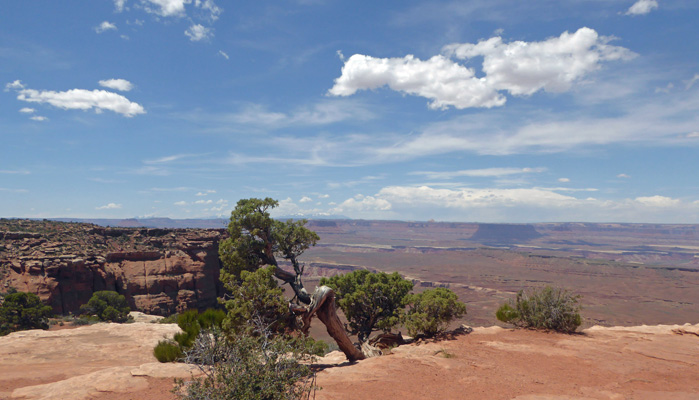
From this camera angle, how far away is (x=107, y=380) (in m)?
11.3

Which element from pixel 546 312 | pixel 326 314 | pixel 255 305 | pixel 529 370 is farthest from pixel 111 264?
pixel 529 370

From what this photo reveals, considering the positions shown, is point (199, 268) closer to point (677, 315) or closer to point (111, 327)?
point (111, 327)

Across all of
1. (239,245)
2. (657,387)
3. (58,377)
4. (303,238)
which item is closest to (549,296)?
(657,387)

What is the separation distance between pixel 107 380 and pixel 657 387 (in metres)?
17.8

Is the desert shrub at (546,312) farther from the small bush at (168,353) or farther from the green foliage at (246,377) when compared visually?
the small bush at (168,353)

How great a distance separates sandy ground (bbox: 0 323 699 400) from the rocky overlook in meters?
32.9

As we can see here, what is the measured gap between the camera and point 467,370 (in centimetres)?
1254

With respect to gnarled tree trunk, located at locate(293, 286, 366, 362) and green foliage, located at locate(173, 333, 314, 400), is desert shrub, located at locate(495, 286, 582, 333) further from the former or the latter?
green foliage, located at locate(173, 333, 314, 400)

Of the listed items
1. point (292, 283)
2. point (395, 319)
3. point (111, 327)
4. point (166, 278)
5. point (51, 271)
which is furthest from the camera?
point (166, 278)

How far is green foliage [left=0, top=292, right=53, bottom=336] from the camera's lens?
30.8 metres

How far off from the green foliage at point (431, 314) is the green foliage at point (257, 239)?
6846mm

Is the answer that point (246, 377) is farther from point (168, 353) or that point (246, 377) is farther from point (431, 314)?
point (431, 314)

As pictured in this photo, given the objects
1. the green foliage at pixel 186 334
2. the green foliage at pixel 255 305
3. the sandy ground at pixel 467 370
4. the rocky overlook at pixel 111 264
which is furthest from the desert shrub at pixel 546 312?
the rocky overlook at pixel 111 264

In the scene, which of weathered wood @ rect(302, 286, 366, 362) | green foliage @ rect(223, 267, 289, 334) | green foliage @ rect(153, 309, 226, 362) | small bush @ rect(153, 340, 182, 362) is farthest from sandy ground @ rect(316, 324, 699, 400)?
small bush @ rect(153, 340, 182, 362)
